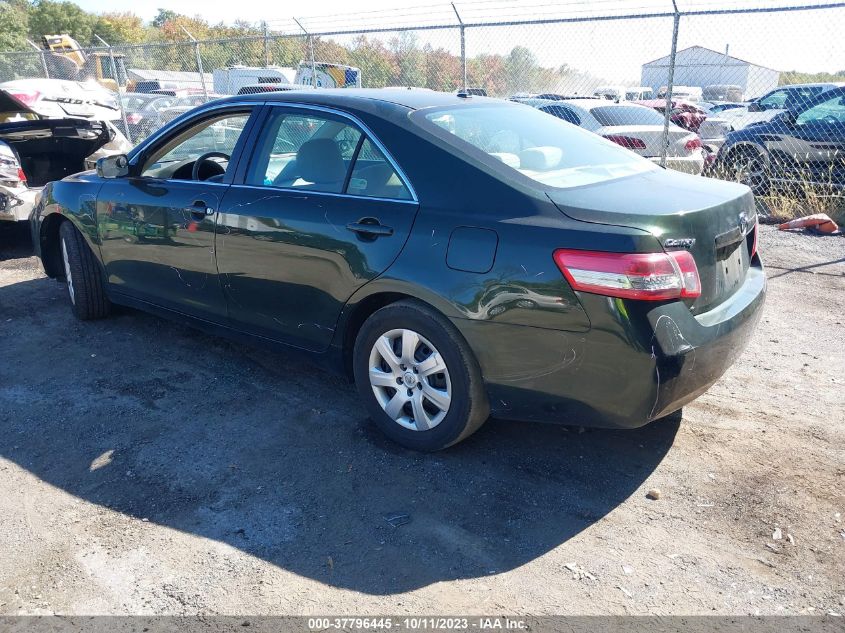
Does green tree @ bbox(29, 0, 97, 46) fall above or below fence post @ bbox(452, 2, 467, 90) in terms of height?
above

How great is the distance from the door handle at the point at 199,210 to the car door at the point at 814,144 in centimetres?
769

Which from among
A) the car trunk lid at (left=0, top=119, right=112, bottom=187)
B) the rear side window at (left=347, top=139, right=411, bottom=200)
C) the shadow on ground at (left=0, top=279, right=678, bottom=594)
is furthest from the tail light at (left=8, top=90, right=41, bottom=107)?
the rear side window at (left=347, top=139, right=411, bottom=200)

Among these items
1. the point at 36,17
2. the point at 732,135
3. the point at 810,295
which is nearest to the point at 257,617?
the point at 810,295

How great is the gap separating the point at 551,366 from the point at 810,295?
391 centimetres

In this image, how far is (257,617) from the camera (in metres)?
2.50

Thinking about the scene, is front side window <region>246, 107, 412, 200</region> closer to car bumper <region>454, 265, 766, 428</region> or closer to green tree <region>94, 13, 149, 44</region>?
car bumper <region>454, 265, 766, 428</region>

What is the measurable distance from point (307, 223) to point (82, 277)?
244 cm

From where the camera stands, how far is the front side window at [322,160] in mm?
3494

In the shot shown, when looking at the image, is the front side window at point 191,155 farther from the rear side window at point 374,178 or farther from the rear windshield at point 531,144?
the rear windshield at point 531,144

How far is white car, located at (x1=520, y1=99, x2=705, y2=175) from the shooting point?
9498mm

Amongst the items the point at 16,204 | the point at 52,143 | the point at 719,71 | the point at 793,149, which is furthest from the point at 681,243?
the point at 719,71

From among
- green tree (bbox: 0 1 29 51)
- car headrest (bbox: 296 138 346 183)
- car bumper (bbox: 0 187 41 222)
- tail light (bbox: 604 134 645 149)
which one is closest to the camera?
car headrest (bbox: 296 138 346 183)

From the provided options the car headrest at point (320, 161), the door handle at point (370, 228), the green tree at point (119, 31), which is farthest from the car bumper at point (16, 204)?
the green tree at point (119, 31)

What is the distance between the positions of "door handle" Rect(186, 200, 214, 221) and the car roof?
65 centimetres
